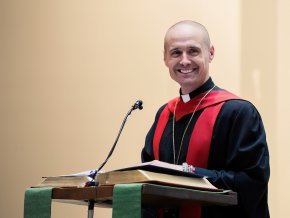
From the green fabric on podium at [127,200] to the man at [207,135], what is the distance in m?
0.57

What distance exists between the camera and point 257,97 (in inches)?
156

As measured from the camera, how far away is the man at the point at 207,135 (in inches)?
105

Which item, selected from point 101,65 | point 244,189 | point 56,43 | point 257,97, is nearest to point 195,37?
point 244,189

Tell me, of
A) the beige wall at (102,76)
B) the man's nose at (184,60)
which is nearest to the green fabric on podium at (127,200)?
the man's nose at (184,60)

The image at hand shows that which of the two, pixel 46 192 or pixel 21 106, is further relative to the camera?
pixel 21 106

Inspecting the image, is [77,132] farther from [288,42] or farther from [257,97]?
[288,42]

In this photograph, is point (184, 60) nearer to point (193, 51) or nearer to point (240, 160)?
point (193, 51)

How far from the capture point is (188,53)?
3.03 m

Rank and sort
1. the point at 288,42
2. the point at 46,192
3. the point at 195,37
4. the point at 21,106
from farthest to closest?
1. the point at 21,106
2. the point at 288,42
3. the point at 195,37
4. the point at 46,192

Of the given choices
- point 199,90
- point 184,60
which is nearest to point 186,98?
point 199,90

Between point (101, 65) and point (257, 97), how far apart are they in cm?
130

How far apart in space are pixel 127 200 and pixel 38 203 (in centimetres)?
54

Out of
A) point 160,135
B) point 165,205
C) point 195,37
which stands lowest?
point 165,205

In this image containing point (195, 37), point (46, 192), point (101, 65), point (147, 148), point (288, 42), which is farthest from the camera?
point (101, 65)
